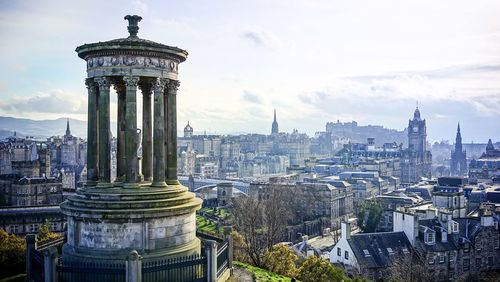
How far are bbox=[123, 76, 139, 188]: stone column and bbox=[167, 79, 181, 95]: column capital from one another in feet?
4.88

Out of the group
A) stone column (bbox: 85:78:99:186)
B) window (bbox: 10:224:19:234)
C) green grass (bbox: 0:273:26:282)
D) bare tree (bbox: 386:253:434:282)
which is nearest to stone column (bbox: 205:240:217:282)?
stone column (bbox: 85:78:99:186)

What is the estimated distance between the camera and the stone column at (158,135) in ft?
60.6

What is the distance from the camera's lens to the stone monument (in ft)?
56.4

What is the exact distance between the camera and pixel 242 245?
145ft

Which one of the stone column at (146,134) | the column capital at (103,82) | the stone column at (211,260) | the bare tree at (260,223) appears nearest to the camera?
the stone column at (211,260)

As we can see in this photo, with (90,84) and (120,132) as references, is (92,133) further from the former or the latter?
(90,84)

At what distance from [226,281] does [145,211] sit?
4691 millimetres

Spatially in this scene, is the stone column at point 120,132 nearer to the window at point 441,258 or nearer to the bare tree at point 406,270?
the bare tree at point 406,270

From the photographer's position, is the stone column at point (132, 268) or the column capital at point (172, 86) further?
the column capital at point (172, 86)

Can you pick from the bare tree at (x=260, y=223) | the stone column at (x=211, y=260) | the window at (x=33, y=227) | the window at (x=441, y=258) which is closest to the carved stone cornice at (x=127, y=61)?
the stone column at (x=211, y=260)

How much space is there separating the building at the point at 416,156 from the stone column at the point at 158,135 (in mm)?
133033

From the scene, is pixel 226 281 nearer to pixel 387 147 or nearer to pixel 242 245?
pixel 242 245

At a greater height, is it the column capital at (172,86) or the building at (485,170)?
the column capital at (172,86)

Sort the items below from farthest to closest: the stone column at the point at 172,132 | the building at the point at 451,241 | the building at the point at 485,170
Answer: the building at the point at 485,170
the building at the point at 451,241
the stone column at the point at 172,132
